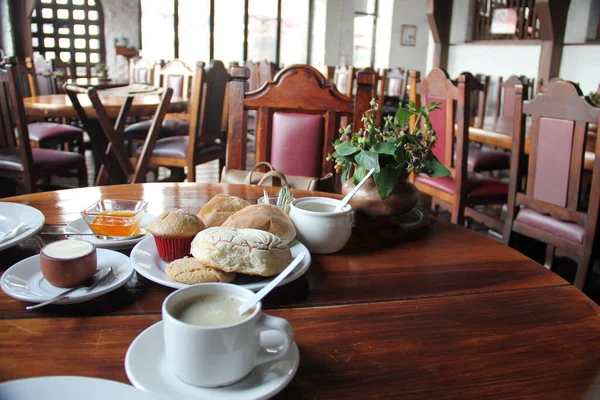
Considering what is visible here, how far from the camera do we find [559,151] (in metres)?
1.89

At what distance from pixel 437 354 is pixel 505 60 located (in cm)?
688

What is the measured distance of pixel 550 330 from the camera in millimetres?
635

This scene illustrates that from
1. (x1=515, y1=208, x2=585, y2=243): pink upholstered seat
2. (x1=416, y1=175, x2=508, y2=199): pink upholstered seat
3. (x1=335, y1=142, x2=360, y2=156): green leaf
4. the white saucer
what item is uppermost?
(x1=335, y1=142, x2=360, y2=156): green leaf

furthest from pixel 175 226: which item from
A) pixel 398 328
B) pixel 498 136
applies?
pixel 498 136

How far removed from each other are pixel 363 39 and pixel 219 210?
10.4 metres

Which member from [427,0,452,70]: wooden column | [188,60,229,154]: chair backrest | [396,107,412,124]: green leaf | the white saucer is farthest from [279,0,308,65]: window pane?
the white saucer

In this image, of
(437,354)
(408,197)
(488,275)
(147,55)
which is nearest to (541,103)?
(408,197)

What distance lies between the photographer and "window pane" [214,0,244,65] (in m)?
9.80

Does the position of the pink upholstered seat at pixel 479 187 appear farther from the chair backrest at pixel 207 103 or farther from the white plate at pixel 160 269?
the white plate at pixel 160 269

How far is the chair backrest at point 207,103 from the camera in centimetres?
291

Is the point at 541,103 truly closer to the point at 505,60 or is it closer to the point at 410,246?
the point at 410,246

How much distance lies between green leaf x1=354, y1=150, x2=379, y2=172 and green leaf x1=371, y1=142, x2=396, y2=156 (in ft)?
0.04

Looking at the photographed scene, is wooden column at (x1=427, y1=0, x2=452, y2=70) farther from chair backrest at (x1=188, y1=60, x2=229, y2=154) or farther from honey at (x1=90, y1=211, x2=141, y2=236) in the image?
honey at (x1=90, y1=211, x2=141, y2=236)

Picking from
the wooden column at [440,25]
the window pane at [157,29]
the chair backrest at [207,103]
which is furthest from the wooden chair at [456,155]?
the window pane at [157,29]
